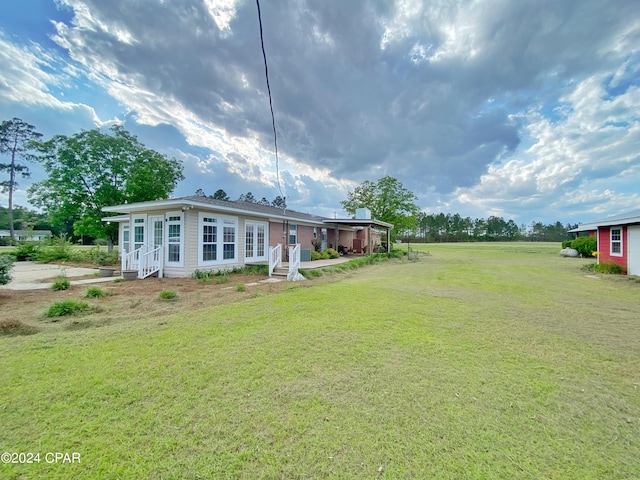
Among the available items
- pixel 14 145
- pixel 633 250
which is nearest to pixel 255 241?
pixel 633 250

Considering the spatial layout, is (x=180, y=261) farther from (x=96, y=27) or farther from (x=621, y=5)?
(x=621, y=5)

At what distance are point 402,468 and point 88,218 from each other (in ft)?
83.0

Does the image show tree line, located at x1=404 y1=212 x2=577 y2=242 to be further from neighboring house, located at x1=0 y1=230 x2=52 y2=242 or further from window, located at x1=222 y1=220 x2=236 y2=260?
neighboring house, located at x1=0 y1=230 x2=52 y2=242

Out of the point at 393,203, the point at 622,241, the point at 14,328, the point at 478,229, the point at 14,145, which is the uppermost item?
the point at 14,145

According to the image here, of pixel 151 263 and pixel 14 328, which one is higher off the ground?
pixel 151 263

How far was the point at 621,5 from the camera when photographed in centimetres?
923

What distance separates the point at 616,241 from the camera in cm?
1328

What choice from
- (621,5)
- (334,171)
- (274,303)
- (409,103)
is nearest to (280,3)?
(274,303)

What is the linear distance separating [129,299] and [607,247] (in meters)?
22.4

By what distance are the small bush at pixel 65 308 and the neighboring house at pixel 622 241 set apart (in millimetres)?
20290

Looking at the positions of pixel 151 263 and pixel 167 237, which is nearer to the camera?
pixel 167 237

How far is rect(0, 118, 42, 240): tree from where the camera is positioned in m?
27.4

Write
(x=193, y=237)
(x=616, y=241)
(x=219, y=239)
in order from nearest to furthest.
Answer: (x=193, y=237) < (x=219, y=239) < (x=616, y=241)

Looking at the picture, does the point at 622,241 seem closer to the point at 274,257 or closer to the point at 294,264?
the point at 294,264
